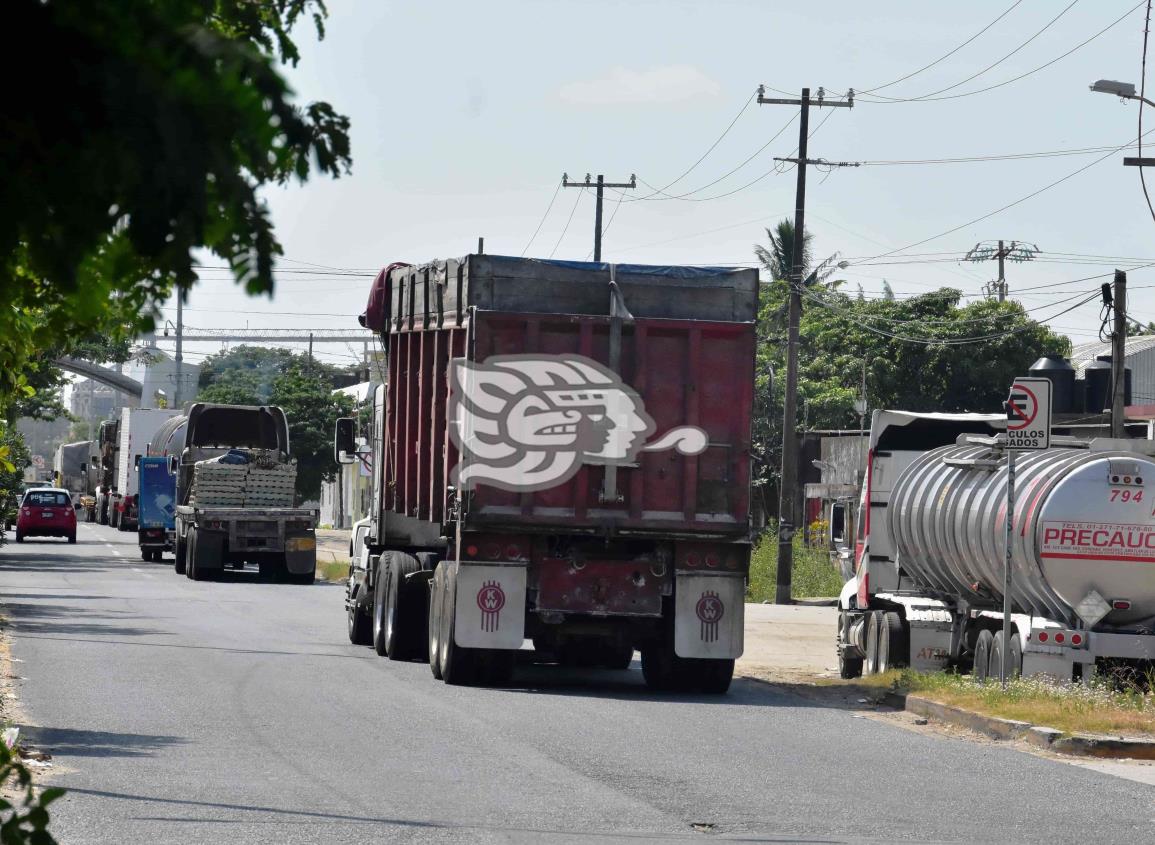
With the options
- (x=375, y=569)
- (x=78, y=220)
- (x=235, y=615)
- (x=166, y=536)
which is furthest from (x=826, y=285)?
(x=78, y=220)

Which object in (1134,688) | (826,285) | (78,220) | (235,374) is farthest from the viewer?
(235,374)

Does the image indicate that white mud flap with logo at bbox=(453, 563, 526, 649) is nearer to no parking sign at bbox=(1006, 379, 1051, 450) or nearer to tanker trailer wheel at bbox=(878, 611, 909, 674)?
no parking sign at bbox=(1006, 379, 1051, 450)

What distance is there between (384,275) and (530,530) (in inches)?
224

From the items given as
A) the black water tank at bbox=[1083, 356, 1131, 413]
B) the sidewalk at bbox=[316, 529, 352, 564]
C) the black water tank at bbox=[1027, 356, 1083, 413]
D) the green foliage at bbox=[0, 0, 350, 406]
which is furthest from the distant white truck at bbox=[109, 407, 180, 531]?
the green foliage at bbox=[0, 0, 350, 406]

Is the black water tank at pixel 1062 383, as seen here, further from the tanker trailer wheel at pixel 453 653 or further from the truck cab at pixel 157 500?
the tanker trailer wheel at pixel 453 653

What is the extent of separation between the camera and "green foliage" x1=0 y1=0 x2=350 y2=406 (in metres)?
2.54

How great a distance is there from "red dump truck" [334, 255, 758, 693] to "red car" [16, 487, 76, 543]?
43396 millimetres

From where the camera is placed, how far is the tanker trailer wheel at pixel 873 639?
66.6ft

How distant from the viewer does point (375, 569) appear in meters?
20.8

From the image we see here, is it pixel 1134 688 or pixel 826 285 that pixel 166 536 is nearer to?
pixel 1134 688

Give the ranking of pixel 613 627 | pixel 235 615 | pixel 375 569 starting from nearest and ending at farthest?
pixel 613 627
pixel 375 569
pixel 235 615

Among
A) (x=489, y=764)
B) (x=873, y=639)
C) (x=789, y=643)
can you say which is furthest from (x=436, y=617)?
(x=789, y=643)

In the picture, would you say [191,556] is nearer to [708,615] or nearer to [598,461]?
[598,461]
